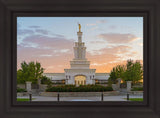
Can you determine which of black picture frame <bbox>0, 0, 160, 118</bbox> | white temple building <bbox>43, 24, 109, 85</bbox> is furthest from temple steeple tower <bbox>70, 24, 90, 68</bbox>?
black picture frame <bbox>0, 0, 160, 118</bbox>

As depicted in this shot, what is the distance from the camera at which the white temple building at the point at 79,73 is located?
24.1 metres

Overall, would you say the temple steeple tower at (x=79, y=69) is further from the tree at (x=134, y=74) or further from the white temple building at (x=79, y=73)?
the tree at (x=134, y=74)

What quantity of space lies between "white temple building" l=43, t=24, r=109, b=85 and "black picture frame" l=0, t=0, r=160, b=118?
2203 cm

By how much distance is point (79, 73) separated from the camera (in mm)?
24219

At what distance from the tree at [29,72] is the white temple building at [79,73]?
5.84 metres

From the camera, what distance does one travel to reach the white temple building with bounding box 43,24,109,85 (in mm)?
24109

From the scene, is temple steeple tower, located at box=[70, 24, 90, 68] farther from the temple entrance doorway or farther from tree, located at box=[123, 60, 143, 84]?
tree, located at box=[123, 60, 143, 84]

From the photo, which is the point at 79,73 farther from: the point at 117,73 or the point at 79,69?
the point at 117,73

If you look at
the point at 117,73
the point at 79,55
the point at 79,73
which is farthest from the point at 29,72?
the point at 79,55
